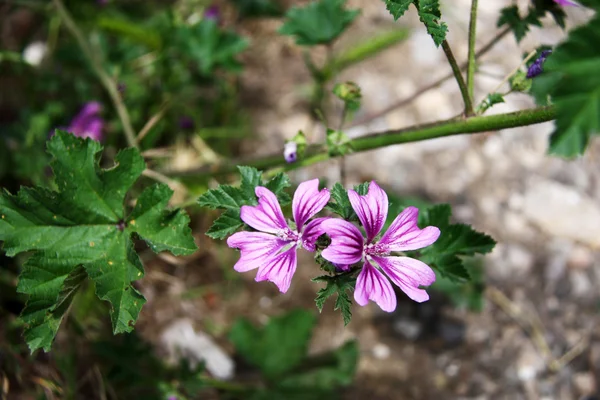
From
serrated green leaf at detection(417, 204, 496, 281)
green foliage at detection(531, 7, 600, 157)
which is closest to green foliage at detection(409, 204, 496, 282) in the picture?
serrated green leaf at detection(417, 204, 496, 281)

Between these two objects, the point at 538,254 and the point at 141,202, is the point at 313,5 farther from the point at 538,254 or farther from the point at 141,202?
the point at 538,254

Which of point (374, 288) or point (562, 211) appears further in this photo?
point (562, 211)

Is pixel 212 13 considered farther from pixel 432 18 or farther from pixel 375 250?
pixel 375 250

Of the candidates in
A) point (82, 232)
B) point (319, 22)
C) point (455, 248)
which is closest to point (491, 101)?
point (455, 248)

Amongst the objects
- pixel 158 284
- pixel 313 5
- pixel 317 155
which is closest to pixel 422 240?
pixel 317 155

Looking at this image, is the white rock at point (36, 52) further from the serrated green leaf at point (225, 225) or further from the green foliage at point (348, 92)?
the serrated green leaf at point (225, 225)

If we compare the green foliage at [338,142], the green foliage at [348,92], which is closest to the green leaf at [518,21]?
the green foliage at [348,92]
